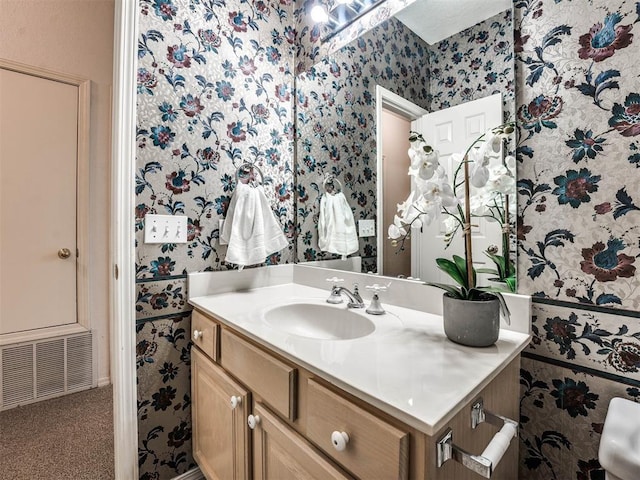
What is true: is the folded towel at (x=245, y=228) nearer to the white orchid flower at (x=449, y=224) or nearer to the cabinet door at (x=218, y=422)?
the cabinet door at (x=218, y=422)

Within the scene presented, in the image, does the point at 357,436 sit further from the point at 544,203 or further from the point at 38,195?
the point at 38,195

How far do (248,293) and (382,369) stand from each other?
33.9 inches

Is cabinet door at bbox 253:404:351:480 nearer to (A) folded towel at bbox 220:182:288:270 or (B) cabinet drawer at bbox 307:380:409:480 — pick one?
(B) cabinet drawer at bbox 307:380:409:480

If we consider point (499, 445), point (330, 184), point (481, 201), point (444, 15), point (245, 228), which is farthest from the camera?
point (330, 184)

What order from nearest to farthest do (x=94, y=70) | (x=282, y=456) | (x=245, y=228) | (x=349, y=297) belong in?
1. (x=282, y=456)
2. (x=349, y=297)
3. (x=245, y=228)
4. (x=94, y=70)

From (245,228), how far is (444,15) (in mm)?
1064

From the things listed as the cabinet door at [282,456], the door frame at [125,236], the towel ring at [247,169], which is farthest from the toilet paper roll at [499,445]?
the towel ring at [247,169]

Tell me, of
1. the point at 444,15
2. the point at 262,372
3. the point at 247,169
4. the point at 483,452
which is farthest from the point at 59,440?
the point at 444,15

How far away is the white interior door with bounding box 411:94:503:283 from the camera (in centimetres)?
92

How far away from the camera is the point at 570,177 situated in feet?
2.52

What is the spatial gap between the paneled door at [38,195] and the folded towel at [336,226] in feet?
5.69

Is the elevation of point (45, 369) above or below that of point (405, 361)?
below

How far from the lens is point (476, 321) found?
0.73 metres

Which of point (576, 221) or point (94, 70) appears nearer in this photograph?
point (576, 221)
